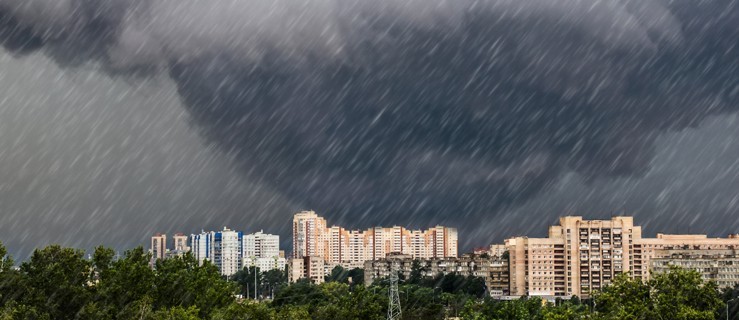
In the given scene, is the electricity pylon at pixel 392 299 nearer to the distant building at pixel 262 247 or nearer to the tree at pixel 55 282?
the tree at pixel 55 282

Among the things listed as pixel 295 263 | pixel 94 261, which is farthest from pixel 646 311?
pixel 295 263

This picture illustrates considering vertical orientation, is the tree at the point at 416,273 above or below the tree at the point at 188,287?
above

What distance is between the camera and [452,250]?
72812 millimetres

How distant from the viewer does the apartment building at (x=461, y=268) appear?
4666 cm

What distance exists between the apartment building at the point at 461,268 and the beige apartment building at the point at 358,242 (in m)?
14.2

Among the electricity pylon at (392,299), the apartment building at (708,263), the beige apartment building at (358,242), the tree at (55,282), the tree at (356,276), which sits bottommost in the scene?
the tree at (55,282)

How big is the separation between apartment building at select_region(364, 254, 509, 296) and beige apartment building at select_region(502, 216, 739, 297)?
138 inches

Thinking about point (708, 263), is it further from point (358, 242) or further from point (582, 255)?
point (358, 242)

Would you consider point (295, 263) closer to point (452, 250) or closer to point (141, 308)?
point (452, 250)

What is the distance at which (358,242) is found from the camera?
236 ft

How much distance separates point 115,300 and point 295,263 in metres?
46.9

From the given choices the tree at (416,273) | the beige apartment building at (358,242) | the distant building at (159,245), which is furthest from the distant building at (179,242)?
the tree at (416,273)

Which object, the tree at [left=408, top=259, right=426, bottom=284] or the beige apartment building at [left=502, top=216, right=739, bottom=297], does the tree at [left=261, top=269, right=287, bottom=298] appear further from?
the beige apartment building at [left=502, top=216, right=739, bottom=297]

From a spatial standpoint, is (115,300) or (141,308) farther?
(115,300)
